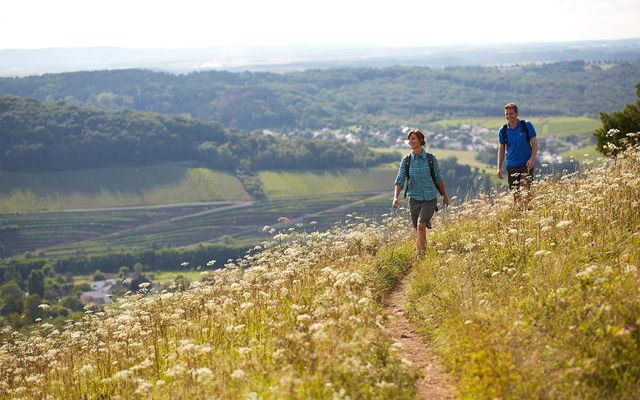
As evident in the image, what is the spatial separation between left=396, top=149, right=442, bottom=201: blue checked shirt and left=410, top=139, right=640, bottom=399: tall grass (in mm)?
881

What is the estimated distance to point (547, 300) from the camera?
23.7 ft

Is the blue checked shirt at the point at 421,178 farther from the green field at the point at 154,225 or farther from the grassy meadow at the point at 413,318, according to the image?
the green field at the point at 154,225

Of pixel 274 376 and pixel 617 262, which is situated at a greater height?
pixel 617 262

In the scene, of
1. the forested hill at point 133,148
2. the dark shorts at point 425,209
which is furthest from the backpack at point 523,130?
the forested hill at point 133,148

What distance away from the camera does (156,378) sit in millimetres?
8742

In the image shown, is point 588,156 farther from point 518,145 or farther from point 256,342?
point 256,342

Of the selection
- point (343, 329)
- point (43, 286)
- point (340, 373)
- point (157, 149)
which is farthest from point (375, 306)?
point (157, 149)

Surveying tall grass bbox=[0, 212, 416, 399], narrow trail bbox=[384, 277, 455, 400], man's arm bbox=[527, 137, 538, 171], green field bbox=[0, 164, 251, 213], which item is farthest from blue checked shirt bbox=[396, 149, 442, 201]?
green field bbox=[0, 164, 251, 213]

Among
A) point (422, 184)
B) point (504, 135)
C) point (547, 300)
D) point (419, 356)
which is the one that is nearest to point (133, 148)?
point (504, 135)

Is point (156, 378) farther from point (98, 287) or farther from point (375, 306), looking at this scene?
point (98, 287)

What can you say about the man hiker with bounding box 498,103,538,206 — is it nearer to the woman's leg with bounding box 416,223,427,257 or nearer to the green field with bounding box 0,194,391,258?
the woman's leg with bounding box 416,223,427,257

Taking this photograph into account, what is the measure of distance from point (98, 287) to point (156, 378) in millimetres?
90925

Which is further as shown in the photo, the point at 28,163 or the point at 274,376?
the point at 28,163

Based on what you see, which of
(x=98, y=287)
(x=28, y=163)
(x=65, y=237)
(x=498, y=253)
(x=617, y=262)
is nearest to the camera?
(x=617, y=262)
